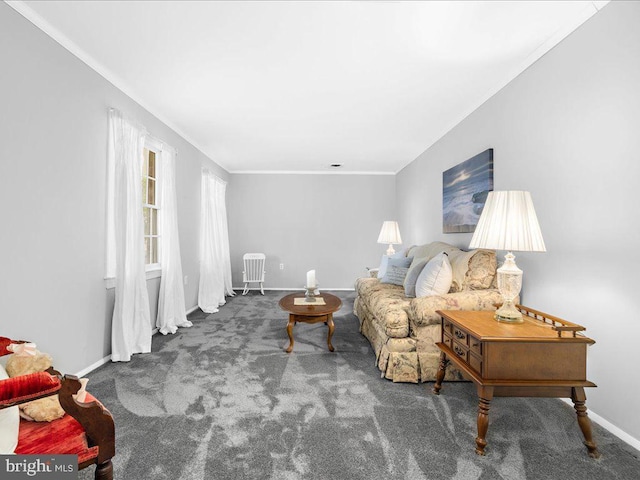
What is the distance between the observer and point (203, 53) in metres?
2.38

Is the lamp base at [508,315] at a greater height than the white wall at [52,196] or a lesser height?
lesser

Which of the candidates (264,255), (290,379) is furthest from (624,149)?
(264,255)

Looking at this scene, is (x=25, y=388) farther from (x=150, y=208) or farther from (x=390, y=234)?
(x=390, y=234)

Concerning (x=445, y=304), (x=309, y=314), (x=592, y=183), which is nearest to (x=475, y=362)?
(x=445, y=304)

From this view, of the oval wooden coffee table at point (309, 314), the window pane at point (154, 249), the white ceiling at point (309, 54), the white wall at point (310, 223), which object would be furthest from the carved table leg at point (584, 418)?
the white wall at point (310, 223)

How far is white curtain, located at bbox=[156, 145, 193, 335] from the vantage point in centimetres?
364

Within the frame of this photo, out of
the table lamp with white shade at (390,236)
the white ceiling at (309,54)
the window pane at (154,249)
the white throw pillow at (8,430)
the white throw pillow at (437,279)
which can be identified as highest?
the white ceiling at (309,54)

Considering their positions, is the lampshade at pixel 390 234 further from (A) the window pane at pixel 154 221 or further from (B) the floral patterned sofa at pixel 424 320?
(A) the window pane at pixel 154 221

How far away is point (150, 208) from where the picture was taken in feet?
12.0

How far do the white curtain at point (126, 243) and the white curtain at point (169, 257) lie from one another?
0.62 metres

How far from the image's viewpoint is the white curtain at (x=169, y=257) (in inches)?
143

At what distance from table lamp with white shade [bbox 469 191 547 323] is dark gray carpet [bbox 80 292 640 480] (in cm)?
69

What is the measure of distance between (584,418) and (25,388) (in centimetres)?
245

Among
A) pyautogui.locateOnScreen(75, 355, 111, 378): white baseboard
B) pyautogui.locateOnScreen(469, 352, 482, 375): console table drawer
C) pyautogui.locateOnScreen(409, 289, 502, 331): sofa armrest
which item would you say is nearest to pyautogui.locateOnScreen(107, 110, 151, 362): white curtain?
pyautogui.locateOnScreen(75, 355, 111, 378): white baseboard
